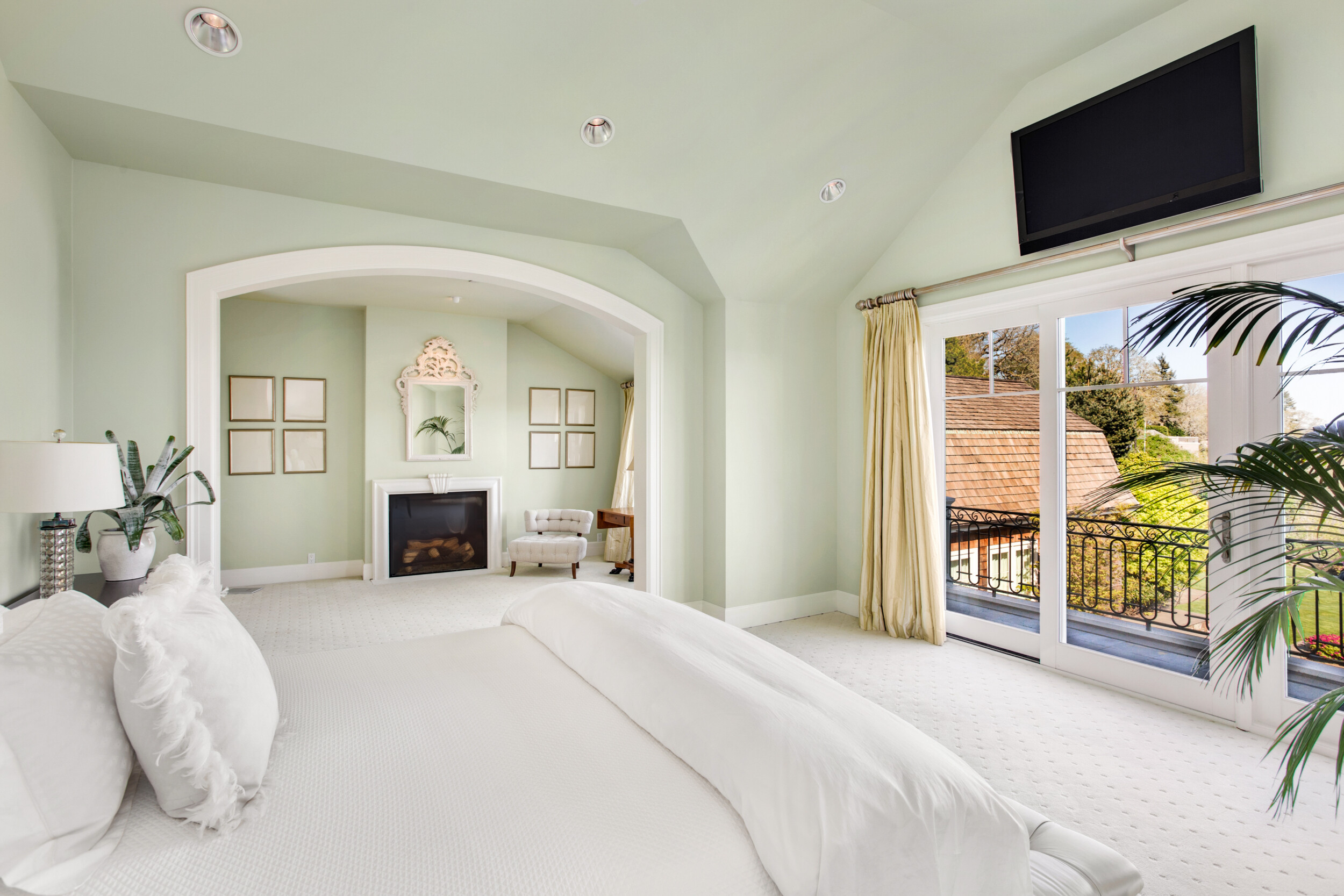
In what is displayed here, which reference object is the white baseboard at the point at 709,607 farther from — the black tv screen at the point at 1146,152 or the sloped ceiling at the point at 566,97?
the black tv screen at the point at 1146,152

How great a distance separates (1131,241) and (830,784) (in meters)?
3.13

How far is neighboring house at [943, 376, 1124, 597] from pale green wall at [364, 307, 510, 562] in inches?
171

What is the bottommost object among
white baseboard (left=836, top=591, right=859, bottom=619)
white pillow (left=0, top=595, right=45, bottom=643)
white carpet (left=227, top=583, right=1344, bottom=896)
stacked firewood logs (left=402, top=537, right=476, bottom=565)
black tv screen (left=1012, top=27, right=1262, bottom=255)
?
white carpet (left=227, top=583, right=1344, bottom=896)

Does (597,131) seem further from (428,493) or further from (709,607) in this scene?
(428,493)

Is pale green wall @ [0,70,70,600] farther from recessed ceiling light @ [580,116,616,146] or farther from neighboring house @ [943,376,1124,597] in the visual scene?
neighboring house @ [943,376,1124,597]

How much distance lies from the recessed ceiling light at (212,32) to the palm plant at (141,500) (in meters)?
1.52

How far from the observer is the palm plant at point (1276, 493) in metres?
1.67

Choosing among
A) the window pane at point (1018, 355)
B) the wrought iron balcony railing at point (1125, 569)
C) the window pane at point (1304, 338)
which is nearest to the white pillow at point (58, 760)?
the wrought iron balcony railing at point (1125, 569)

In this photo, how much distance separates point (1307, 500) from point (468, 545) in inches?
241

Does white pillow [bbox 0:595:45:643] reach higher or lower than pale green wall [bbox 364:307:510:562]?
lower

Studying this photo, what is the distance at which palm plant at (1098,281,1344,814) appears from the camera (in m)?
1.67

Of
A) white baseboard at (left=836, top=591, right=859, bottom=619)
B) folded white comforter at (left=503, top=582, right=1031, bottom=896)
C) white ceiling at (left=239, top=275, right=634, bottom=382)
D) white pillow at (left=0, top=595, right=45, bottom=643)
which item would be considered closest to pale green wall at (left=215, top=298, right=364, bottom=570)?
Answer: white ceiling at (left=239, top=275, right=634, bottom=382)

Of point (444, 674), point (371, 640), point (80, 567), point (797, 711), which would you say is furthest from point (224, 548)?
point (797, 711)

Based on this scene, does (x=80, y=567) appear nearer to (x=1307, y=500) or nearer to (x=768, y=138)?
(x=768, y=138)
